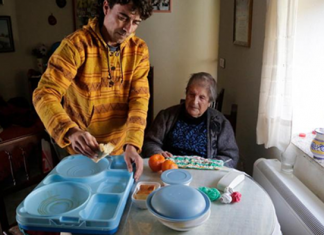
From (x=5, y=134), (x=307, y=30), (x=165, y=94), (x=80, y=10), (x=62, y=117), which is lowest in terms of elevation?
(x=5, y=134)

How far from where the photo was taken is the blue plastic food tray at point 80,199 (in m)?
0.91

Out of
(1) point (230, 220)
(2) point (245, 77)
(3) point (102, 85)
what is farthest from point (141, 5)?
(2) point (245, 77)

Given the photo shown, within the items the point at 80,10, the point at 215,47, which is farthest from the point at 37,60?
the point at 215,47

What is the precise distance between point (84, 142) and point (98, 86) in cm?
40

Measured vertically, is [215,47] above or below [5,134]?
above

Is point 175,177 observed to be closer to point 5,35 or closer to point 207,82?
point 207,82

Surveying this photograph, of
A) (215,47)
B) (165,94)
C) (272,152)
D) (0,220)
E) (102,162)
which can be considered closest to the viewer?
(102,162)

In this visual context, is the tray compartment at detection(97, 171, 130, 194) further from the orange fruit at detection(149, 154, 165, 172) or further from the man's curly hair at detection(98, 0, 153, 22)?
the man's curly hair at detection(98, 0, 153, 22)

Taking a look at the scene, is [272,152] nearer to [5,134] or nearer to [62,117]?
[62,117]

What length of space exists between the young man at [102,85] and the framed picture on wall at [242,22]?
49.3 inches

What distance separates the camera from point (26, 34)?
3770 millimetres

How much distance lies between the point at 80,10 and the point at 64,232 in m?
3.32

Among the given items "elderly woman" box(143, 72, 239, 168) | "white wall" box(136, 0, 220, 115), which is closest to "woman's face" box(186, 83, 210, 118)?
"elderly woman" box(143, 72, 239, 168)

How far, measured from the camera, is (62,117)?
3.57 feet
